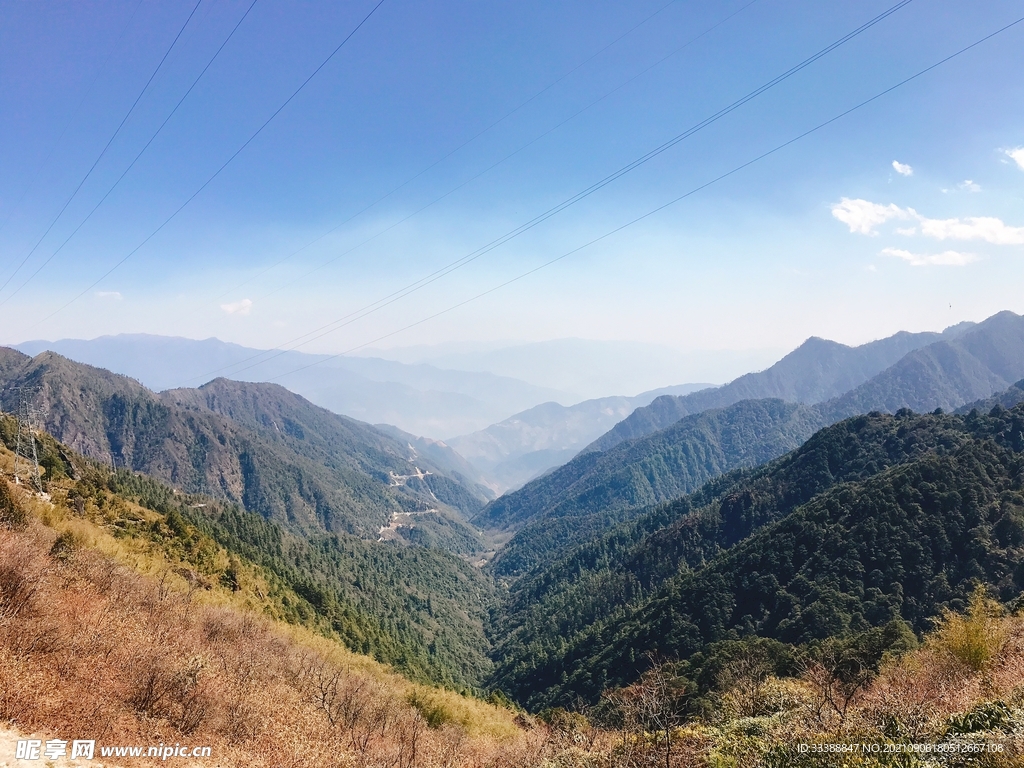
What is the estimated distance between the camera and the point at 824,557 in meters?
74.1

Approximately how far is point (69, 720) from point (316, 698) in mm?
11366

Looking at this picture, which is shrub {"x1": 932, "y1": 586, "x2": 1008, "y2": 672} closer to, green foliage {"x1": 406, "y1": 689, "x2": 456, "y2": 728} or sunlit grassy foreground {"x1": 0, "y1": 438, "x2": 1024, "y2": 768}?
sunlit grassy foreground {"x1": 0, "y1": 438, "x2": 1024, "y2": 768}

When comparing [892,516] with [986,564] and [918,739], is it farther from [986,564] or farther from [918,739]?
[918,739]

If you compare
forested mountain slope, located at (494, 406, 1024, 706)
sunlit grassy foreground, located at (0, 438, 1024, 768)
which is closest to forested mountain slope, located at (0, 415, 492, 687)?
sunlit grassy foreground, located at (0, 438, 1024, 768)

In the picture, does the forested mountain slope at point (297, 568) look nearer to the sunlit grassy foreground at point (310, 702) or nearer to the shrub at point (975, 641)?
the sunlit grassy foreground at point (310, 702)

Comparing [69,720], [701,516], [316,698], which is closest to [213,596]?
[316,698]
